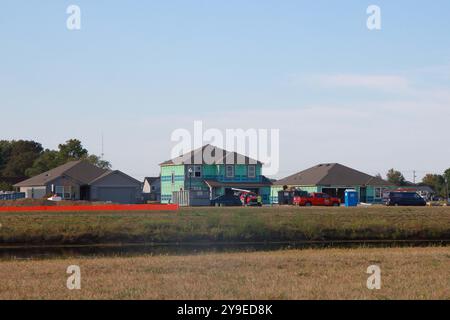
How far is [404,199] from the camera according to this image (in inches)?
2785

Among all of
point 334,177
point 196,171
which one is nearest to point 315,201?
point 196,171

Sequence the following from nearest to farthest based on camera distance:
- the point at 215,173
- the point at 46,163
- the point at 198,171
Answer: the point at 198,171
the point at 215,173
the point at 46,163

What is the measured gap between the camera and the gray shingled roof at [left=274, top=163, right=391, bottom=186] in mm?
89000

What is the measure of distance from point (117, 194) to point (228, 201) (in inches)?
562

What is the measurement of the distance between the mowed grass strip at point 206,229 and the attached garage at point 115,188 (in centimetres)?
3747

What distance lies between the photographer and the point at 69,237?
35875 millimetres

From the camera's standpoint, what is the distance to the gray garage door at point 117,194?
80375 millimetres

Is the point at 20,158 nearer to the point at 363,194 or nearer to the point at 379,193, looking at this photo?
the point at 363,194

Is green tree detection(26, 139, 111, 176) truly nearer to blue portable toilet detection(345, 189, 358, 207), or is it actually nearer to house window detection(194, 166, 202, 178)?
house window detection(194, 166, 202, 178)

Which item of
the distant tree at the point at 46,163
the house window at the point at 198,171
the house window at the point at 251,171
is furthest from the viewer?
the distant tree at the point at 46,163

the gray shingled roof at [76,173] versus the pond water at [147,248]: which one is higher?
the gray shingled roof at [76,173]

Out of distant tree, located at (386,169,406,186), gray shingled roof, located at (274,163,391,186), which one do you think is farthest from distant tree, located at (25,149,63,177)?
distant tree, located at (386,169,406,186)

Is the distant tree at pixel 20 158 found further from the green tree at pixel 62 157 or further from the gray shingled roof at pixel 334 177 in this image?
the gray shingled roof at pixel 334 177

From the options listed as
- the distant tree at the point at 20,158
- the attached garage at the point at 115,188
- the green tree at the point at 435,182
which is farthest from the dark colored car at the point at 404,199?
the green tree at the point at 435,182
